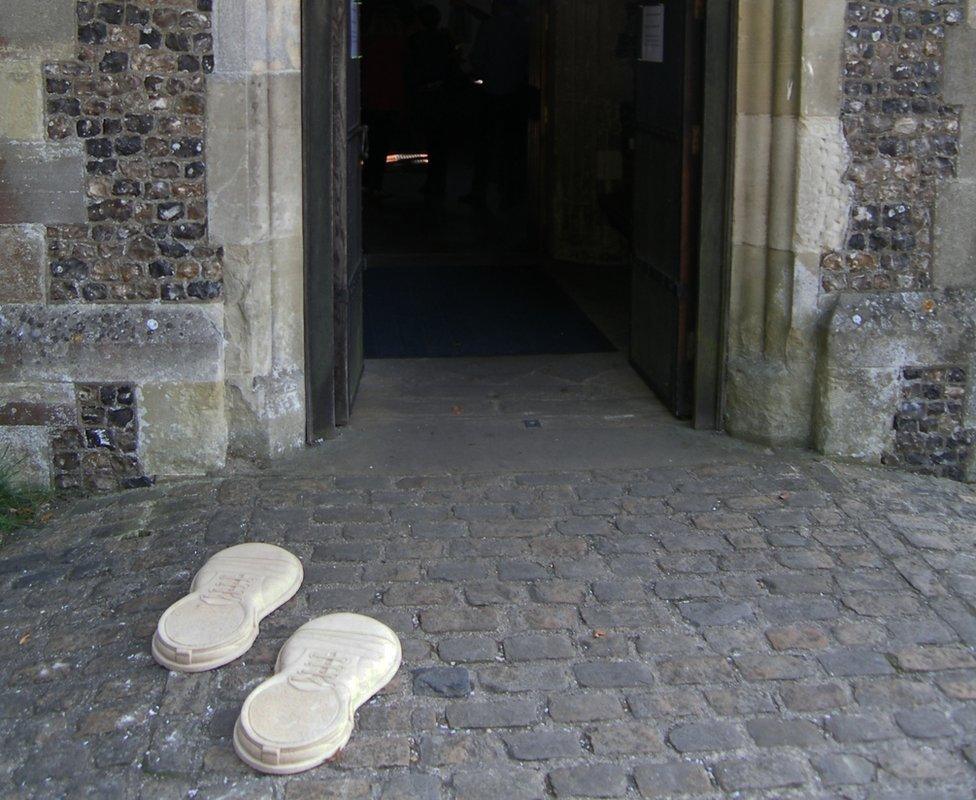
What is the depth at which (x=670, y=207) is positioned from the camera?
648cm

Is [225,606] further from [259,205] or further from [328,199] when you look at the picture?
[328,199]

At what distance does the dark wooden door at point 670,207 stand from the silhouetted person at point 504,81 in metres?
4.33

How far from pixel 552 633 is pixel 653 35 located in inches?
133

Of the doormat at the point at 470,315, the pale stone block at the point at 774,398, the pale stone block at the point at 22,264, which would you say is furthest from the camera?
the doormat at the point at 470,315

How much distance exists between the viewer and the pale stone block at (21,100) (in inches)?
216

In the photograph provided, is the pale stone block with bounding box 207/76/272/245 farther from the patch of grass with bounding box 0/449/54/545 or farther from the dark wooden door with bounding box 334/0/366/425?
the patch of grass with bounding box 0/449/54/545

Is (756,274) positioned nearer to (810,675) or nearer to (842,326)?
(842,326)

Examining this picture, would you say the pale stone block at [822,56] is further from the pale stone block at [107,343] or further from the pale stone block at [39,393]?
the pale stone block at [39,393]

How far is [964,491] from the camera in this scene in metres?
5.89

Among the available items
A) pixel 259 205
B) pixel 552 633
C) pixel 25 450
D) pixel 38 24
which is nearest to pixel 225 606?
pixel 552 633

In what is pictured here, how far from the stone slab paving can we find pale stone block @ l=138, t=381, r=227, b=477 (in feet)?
0.43

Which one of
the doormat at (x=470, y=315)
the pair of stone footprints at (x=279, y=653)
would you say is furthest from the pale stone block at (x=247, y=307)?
the doormat at (x=470, y=315)

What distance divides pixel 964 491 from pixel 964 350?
600 mm

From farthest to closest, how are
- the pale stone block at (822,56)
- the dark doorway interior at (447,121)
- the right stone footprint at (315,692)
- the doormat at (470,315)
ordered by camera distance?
the dark doorway interior at (447,121), the doormat at (470,315), the pale stone block at (822,56), the right stone footprint at (315,692)
